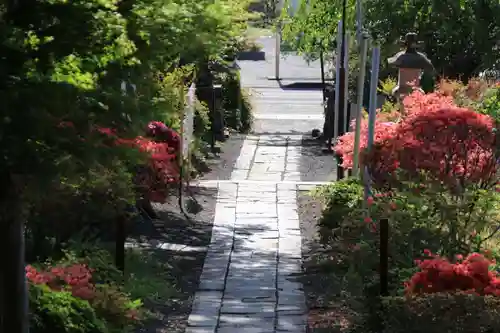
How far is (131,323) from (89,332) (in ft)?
2.94

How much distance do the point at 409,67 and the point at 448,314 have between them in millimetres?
6597

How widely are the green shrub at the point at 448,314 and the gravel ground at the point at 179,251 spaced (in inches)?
77.9

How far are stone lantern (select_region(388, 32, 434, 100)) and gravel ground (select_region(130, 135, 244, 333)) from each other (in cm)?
289

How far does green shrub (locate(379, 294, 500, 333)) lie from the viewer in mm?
6188

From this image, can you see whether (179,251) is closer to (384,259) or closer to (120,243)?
(120,243)

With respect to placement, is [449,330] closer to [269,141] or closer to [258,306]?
[258,306]

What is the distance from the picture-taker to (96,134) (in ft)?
16.1

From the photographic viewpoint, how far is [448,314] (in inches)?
245

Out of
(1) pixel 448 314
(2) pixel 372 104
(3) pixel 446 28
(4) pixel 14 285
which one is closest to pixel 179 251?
(2) pixel 372 104

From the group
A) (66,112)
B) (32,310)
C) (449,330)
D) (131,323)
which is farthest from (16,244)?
(449,330)

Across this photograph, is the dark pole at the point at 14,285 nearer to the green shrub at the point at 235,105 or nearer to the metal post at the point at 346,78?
the metal post at the point at 346,78

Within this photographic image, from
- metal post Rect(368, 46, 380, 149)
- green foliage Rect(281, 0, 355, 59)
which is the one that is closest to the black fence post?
metal post Rect(368, 46, 380, 149)

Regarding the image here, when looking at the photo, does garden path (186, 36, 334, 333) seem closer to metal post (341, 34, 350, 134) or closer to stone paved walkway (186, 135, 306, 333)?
stone paved walkway (186, 135, 306, 333)

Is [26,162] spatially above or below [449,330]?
above
